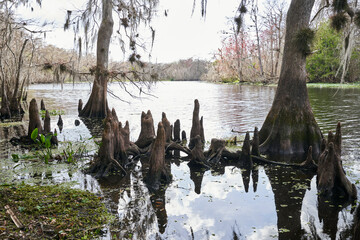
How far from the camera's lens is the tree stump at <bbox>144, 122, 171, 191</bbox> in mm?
5910

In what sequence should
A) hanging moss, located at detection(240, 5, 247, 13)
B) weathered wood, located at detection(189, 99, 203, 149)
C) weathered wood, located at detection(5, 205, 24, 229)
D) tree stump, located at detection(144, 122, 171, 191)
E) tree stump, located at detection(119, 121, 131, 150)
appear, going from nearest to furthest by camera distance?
1. weathered wood, located at detection(5, 205, 24, 229)
2. tree stump, located at detection(144, 122, 171, 191)
3. hanging moss, located at detection(240, 5, 247, 13)
4. tree stump, located at detection(119, 121, 131, 150)
5. weathered wood, located at detection(189, 99, 203, 149)

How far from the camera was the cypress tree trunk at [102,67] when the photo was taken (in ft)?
49.6

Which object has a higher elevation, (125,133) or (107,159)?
(125,133)

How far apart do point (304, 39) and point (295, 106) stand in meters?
1.55

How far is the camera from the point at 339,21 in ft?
21.8

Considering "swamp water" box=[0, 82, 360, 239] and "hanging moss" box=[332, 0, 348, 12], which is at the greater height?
→ "hanging moss" box=[332, 0, 348, 12]

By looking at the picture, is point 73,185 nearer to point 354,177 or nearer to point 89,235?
point 89,235

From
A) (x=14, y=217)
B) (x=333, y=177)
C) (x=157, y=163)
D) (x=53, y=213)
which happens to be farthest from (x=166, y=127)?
(x=14, y=217)

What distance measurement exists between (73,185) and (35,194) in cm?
95

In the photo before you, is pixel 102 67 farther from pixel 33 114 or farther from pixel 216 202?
pixel 216 202

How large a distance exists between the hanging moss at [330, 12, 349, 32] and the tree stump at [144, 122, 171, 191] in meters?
4.17

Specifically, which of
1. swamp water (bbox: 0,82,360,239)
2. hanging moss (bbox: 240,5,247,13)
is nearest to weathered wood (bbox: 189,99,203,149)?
swamp water (bbox: 0,82,360,239)

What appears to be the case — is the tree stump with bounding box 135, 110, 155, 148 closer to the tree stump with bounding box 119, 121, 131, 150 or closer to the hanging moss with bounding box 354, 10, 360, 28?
the tree stump with bounding box 119, 121, 131, 150

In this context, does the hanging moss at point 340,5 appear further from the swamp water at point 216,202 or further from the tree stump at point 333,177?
the swamp water at point 216,202
